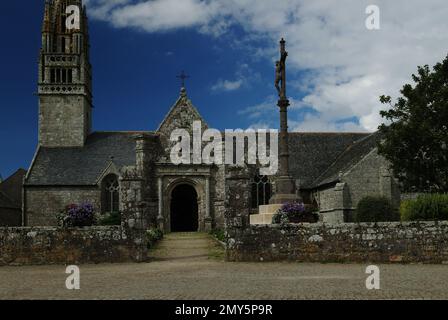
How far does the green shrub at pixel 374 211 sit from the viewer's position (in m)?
25.4

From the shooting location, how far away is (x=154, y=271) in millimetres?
13922

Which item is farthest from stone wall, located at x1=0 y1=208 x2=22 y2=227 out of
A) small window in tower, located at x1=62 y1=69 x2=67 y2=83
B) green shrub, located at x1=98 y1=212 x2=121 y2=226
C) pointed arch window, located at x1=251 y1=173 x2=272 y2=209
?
pointed arch window, located at x1=251 y1=173 x2=272 y2=209

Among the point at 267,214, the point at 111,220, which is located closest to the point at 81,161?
the point at 111,220

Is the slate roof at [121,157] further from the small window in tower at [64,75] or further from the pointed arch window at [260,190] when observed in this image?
the small window in tower at [64,75]

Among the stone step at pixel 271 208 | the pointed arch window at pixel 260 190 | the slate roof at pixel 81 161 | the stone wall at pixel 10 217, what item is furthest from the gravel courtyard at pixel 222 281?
the stone wall at pixel 10 217

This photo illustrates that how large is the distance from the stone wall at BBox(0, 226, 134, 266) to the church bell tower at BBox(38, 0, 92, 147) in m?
26.3

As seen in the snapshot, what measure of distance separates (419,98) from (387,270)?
1464 cm

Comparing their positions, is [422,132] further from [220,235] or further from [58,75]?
Result: [58,75]

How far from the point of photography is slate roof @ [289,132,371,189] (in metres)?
37.4

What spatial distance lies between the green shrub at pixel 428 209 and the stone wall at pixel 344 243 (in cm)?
111

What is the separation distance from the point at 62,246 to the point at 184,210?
23824 millimetres

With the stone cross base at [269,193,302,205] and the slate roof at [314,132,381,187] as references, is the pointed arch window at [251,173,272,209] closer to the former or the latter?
the slate roof at [314,132,381,187]
